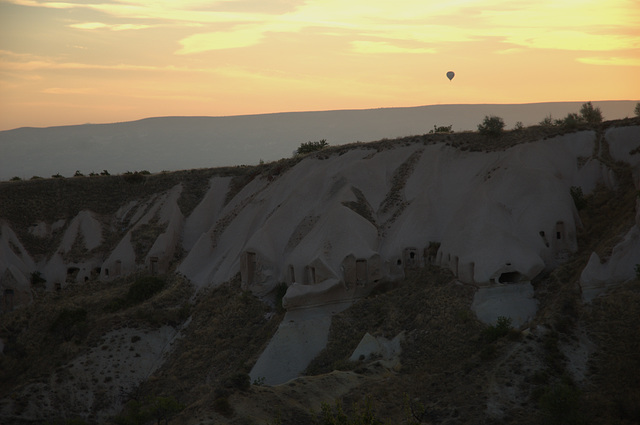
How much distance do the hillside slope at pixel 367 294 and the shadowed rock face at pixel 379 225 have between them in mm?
124

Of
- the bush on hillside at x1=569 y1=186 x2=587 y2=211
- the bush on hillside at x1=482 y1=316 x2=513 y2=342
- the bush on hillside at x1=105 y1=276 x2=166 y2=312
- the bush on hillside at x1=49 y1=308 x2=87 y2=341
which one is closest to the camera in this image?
the bush on hillside at x1=482 y1=316 x2=513 y2=342

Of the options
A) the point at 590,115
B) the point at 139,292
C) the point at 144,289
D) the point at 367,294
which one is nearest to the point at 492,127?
the point at 590,115

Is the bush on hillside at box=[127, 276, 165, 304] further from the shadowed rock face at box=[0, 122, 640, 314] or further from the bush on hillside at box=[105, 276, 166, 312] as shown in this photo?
the shadowed rock face at box=[0, 122, 640, 314]

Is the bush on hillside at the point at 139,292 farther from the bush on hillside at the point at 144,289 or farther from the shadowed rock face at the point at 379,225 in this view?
the shadowed rock face at the point at 379,225

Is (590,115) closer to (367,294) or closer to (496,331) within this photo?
(367,294)

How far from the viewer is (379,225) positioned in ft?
162

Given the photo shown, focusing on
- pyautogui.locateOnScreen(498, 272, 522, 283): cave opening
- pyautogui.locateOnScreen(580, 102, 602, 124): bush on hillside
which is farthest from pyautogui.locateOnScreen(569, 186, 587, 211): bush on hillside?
pyautogui.locateOnScreen(580, 102, 602, 124): bush on hillside

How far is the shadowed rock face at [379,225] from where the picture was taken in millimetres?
43062

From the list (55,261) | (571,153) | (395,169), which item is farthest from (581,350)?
(55,261)

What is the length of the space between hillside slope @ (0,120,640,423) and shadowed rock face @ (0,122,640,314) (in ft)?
0.41

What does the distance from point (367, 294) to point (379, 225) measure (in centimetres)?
577

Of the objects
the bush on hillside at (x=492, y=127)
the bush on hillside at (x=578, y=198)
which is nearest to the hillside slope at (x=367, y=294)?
the bush on hillside at (x=578, y=198)

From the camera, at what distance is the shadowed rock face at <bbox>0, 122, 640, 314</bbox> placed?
4306cm

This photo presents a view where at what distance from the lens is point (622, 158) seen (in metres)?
46.4
